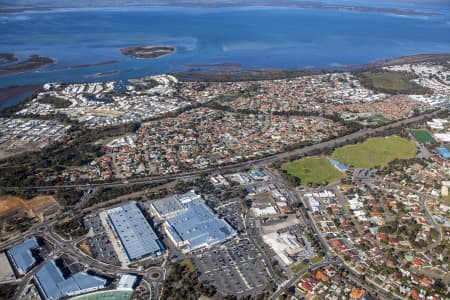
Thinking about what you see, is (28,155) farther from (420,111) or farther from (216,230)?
(420,111)

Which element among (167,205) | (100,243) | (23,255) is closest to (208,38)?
(167,205)

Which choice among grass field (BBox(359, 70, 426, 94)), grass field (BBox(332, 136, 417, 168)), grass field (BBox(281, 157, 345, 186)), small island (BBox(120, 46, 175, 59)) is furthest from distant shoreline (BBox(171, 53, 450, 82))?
grass field (BBox(281, 157, 345, 186))

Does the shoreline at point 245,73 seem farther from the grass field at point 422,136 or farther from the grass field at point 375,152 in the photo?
the grass field at point 375,152

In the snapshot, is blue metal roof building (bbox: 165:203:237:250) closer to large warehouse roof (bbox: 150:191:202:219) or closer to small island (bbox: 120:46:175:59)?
large warehouse roof (bbox: 150:191:202:219)

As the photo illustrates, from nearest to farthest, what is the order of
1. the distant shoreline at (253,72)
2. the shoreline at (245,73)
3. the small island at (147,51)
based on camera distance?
the shoreline at (245,73) < the distant shoreline at (253,72) < the small island at (147,51)

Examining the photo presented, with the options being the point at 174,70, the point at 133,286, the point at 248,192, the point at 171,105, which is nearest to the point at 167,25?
the point at 174,70

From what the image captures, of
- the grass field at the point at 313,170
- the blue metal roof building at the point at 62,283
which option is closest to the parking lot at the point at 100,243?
the blue metal roof building at the point at 62,283

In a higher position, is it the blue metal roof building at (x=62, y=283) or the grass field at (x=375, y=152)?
the grass field at (x=375, y=152)
